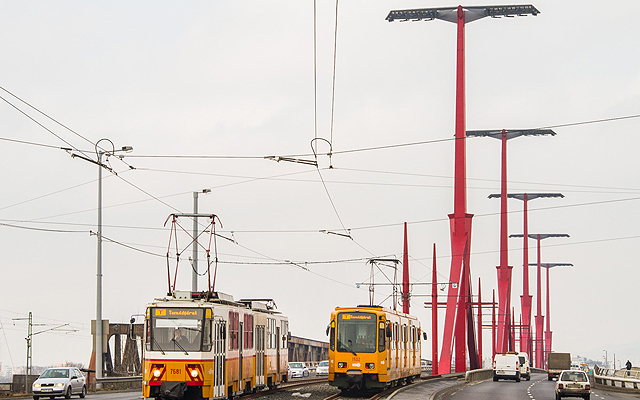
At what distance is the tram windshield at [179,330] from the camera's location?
1034 inches

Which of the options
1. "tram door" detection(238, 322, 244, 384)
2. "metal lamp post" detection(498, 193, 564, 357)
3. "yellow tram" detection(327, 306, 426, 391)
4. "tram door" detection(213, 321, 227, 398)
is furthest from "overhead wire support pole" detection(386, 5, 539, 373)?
"metal lamp post" detection(498, 193, 564, 357)

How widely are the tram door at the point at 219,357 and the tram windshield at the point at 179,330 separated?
1.62 ft

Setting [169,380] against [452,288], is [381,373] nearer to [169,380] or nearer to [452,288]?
[169,380]

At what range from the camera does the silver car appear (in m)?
34.6

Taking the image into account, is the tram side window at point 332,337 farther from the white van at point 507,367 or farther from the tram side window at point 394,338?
the white van at point 507,367

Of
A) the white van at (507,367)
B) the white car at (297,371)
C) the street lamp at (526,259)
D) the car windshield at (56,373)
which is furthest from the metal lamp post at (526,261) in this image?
the car windshield at (56,373)

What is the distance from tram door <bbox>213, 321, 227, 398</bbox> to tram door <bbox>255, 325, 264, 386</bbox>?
5.97m

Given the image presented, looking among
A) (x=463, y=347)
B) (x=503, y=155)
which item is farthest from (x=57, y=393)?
(x=503, y=155)

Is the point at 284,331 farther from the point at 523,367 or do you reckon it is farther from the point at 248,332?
the point at 523,367

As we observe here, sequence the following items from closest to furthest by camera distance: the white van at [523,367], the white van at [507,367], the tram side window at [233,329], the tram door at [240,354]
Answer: the tram side window at [233,329], the tram door at [240,354], the white van at [507,367], the white van at [523,367]

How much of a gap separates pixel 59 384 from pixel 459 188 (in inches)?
1181

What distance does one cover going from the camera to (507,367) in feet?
212

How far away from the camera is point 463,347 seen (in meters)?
63.3

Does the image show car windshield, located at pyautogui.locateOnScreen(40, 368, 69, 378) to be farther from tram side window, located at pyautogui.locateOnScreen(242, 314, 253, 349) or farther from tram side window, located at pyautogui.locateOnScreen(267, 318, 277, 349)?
tram side window, located at pyautogui.locateOnScreen(242, 314, 253, 349)
